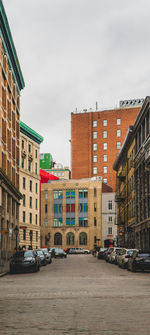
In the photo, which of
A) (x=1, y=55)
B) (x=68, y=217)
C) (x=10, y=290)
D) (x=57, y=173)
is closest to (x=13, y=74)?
(x=1, y=55)

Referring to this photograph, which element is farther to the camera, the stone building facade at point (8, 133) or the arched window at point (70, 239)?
the arched window at point (70, 239)

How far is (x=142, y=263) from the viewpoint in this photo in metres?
29.8

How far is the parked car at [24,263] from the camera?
28859mm

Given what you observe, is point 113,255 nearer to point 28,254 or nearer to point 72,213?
point 28,254

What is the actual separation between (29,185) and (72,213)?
35.1 metres

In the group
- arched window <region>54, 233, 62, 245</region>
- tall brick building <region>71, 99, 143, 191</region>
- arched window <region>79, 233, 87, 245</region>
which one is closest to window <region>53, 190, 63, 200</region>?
tall brick building <region>71, 99, 143, 191</region>

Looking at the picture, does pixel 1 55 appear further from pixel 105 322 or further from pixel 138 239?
pixel 105 322

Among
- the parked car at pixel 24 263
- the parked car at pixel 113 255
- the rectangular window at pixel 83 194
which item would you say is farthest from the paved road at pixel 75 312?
the rectangular window at pixel 83 194

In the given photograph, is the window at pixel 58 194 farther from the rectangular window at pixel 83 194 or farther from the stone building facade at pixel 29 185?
the stone building facade at pixel 29 185

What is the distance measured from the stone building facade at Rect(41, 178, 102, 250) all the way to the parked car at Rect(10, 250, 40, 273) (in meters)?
85.5

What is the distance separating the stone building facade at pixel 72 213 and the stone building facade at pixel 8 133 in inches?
2263

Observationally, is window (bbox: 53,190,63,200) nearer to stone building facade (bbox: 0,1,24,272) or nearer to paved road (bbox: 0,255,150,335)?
stone building facade (bbox: 0,1,24,272)

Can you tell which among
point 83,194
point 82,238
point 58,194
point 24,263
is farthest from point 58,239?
point 24,263

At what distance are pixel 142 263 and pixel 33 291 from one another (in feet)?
46.5
